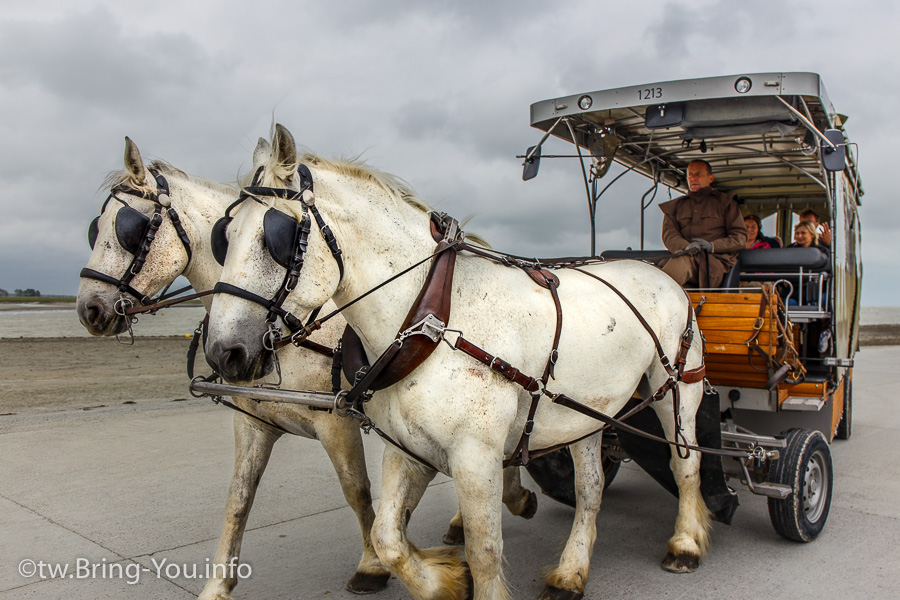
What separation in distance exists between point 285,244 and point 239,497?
1.75 meters

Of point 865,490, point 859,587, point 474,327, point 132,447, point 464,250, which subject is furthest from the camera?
point 132,447

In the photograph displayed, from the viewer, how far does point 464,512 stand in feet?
9.55

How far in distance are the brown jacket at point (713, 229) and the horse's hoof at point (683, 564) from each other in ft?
6.58

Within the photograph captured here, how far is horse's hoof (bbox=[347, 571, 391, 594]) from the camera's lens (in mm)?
3875

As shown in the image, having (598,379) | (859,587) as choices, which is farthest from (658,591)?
(598,379)

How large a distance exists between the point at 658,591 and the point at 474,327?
2.08 m

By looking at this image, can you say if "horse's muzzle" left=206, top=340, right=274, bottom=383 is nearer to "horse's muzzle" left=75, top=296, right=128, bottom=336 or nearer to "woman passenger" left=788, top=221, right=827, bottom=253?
"horse's muzzle" left=75, top=296, right=128, bottom=336

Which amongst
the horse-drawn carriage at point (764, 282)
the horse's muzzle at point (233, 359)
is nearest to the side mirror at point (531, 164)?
the horse-drawn carriage at point (764, 282)

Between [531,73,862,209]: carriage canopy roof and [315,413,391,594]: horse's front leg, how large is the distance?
2.95 meters

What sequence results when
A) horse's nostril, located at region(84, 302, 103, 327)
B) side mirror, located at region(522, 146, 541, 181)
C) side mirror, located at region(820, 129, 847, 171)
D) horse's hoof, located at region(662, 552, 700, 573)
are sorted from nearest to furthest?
horse's nostril, located at region(84, 302, 103, 327) < horse's hoof, located at region(662, 552, 700, 573) < side mirror, located at region(820, 129, 847, 171) < side mirror, located at region(522, 146, 541, 181)

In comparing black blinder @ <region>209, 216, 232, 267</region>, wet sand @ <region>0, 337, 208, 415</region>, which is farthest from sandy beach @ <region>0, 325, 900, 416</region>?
black blinder @ <region>209, 216, 232, 267</region>

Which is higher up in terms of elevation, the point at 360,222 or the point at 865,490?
the point at 360,222

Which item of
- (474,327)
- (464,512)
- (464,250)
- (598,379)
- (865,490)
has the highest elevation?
(464,250)

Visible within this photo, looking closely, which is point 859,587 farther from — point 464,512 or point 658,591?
point 464,512
